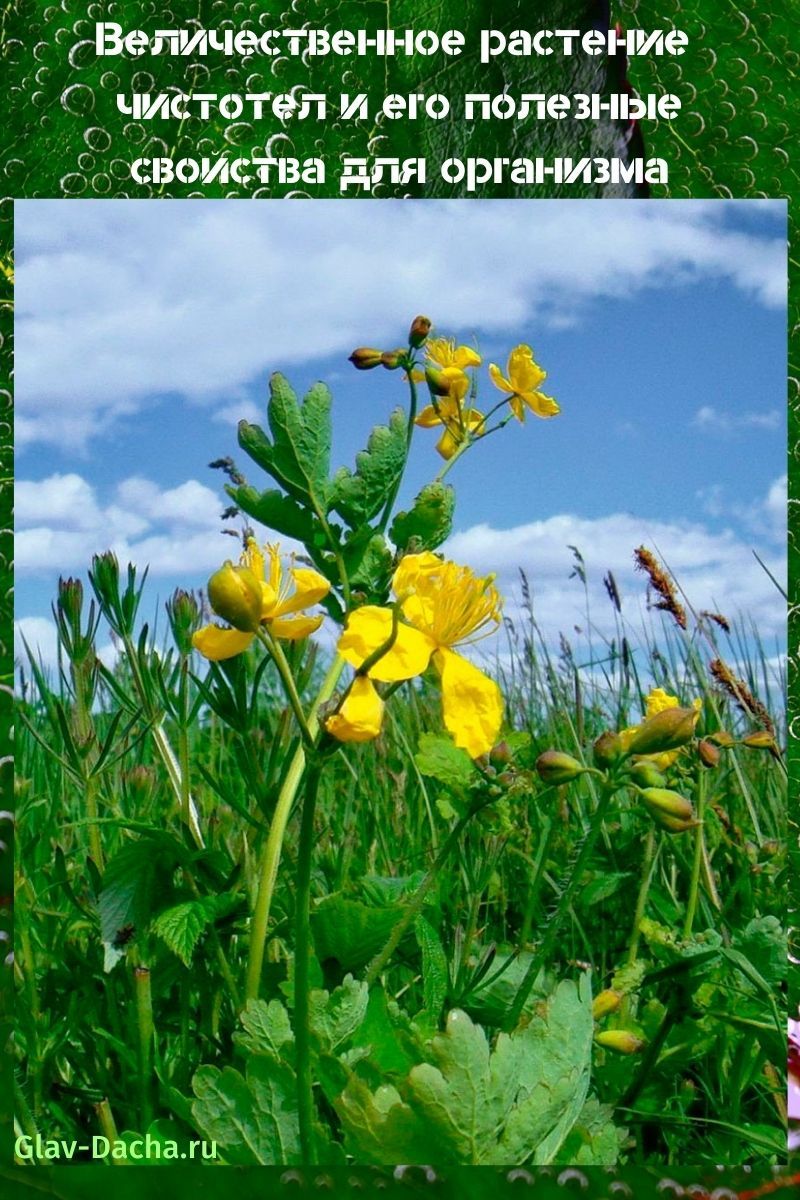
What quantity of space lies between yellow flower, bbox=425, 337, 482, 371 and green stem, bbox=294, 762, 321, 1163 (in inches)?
28.5

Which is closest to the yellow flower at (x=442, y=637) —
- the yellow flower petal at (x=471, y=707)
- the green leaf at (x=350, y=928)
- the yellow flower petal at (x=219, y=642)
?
the yellow flower petal at (x=471, y=707)

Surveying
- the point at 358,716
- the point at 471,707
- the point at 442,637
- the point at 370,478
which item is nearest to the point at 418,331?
the point at 370,478

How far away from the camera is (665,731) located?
1148mm

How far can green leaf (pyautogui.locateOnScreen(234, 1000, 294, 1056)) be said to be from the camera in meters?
1.12

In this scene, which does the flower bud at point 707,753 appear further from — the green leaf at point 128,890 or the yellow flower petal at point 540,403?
the green leaf at point 128,890

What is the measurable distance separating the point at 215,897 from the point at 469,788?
0.33 m

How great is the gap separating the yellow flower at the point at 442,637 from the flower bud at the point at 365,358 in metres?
0.34

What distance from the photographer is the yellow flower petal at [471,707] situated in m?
1.10

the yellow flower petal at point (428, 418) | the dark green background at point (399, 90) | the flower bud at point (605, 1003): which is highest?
the dark green background at point (399, 90)

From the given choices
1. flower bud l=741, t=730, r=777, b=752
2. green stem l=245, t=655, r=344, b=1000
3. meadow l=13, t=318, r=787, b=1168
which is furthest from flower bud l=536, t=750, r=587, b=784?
flower bud l=741, t=730, r=777, b=752

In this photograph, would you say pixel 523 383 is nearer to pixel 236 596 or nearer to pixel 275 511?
pixel 275 511

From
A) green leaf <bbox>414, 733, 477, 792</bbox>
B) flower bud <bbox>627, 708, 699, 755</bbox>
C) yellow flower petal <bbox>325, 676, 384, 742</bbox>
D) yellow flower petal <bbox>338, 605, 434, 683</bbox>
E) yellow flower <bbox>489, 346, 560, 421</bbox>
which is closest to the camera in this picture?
yellow flower petal <bbox>325, 676, 384, 742</bbox>

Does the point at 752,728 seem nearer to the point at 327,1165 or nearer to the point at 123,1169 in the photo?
the point at 327,1165

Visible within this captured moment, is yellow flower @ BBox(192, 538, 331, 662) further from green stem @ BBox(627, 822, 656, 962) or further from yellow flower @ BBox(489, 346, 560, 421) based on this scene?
green stem @ BBox(627, 822, 656, 962)
